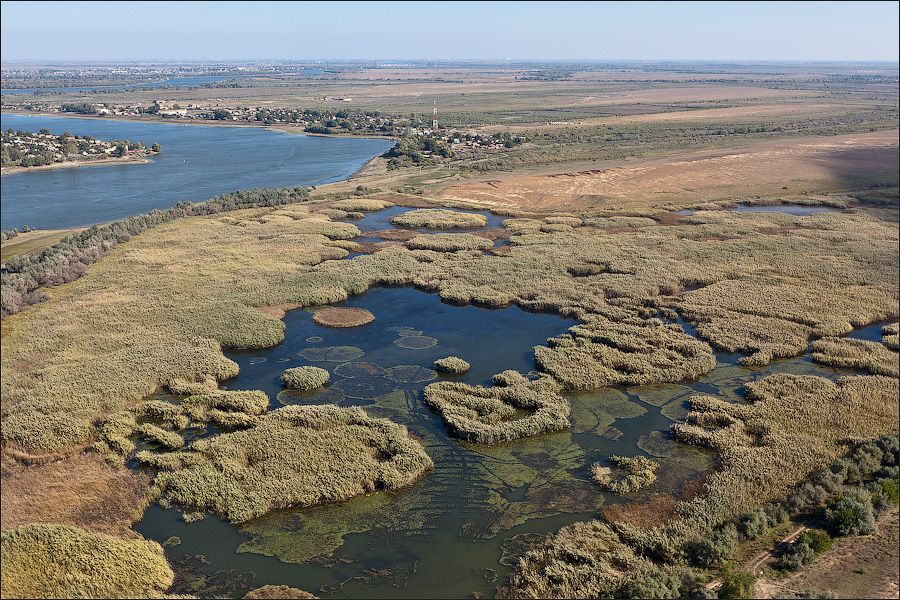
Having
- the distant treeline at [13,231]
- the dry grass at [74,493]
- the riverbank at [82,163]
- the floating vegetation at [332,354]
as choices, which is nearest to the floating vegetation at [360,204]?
the distant treeline at [13,231]

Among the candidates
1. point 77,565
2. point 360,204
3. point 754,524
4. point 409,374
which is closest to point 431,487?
point 409,374

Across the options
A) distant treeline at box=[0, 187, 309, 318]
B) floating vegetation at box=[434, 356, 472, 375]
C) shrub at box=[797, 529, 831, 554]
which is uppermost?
distant treeline at box=[0, 187, 309, 318]

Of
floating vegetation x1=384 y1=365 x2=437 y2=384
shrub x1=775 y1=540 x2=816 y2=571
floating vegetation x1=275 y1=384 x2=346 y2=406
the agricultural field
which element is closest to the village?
the agricultural field

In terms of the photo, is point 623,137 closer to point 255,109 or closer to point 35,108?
point 255,109

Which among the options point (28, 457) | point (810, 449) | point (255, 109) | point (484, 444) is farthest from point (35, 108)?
point (810, 449)

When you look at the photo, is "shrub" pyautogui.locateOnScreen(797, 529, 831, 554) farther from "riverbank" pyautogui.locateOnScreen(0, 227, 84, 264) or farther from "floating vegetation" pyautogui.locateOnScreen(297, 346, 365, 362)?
"riverbank" pyautogui.locateOnScreen(0, 227, 84, 264)

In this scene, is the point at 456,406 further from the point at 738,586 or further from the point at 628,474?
the point at 738,586
